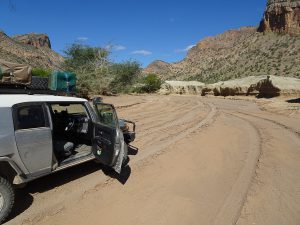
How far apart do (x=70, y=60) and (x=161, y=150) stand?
2596 centimetres

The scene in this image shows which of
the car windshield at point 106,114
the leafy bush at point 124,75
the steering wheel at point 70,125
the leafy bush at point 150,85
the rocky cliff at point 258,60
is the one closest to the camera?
the car windshield at point 106,114

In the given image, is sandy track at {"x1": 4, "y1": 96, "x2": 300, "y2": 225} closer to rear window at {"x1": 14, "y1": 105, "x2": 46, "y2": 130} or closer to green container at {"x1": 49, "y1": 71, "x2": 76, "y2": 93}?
rear window at {"x1": 14, "y1": 105, "x2": 46, "y2": 130}

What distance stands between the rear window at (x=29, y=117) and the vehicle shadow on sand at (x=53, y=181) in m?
1.32

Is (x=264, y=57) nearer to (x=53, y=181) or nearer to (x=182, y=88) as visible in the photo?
(x=182, y=88)

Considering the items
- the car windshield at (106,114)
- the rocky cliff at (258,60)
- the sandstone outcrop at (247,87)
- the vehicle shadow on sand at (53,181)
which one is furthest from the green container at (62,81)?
the rocky cliff at (258,60)

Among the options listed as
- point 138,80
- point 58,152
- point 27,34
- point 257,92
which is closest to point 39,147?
point 58,152

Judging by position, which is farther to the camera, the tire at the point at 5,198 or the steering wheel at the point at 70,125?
the steering wheel at the point at 70,125

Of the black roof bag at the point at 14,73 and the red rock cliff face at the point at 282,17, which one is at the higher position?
the red rock cliff face at the point at 282,17

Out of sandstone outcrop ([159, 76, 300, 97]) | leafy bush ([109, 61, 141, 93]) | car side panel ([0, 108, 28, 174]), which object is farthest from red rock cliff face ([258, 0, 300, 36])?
car side panel ([0, 108, 28, 174])

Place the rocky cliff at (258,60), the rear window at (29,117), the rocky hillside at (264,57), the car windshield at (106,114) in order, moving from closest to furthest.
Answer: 1. the rear window at (29,117)
2. the car windshield at (106,114)
3. the rocky cliff at (258,60)
4. the rocky hillside at (264,57)

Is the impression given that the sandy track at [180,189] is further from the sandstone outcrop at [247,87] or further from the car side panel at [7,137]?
the sandstone outcrop at [247,87]

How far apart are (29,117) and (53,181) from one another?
5.41 feet

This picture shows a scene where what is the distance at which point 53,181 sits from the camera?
5.79 metres

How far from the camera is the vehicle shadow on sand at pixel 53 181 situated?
489 centimetres
